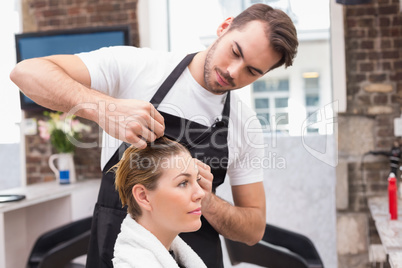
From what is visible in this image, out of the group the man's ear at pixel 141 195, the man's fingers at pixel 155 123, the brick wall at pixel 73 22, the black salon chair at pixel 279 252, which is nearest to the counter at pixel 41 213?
the brick wall at pixel 73 22

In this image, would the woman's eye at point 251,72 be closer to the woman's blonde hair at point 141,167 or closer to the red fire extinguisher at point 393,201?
the woman's blonde hair at point 141,167

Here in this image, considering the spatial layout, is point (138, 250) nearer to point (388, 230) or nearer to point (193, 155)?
point (193, 155)

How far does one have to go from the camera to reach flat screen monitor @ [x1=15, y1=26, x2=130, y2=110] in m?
3.66

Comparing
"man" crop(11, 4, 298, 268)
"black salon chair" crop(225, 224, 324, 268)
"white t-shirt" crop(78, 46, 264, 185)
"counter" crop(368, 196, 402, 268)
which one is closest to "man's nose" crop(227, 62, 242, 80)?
"man" crop(11, 4, 298, 268)

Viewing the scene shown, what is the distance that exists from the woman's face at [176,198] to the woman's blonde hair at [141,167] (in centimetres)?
2

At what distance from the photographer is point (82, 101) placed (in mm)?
1266

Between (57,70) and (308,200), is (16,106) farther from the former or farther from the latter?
(57,70)

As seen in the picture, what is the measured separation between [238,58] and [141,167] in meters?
→ 0.53

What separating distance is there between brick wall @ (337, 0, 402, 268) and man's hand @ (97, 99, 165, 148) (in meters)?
2.55

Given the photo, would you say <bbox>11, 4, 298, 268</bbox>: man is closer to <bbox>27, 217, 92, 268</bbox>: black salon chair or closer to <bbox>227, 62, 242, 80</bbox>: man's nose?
<bbox>227, 62, 242, 80</bbox>: man's nose

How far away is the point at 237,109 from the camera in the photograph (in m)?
1.85

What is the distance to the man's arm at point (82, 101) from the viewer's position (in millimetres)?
1199

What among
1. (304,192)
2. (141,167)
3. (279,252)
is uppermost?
(141,167)

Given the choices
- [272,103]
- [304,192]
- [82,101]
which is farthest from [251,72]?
[304,192]
